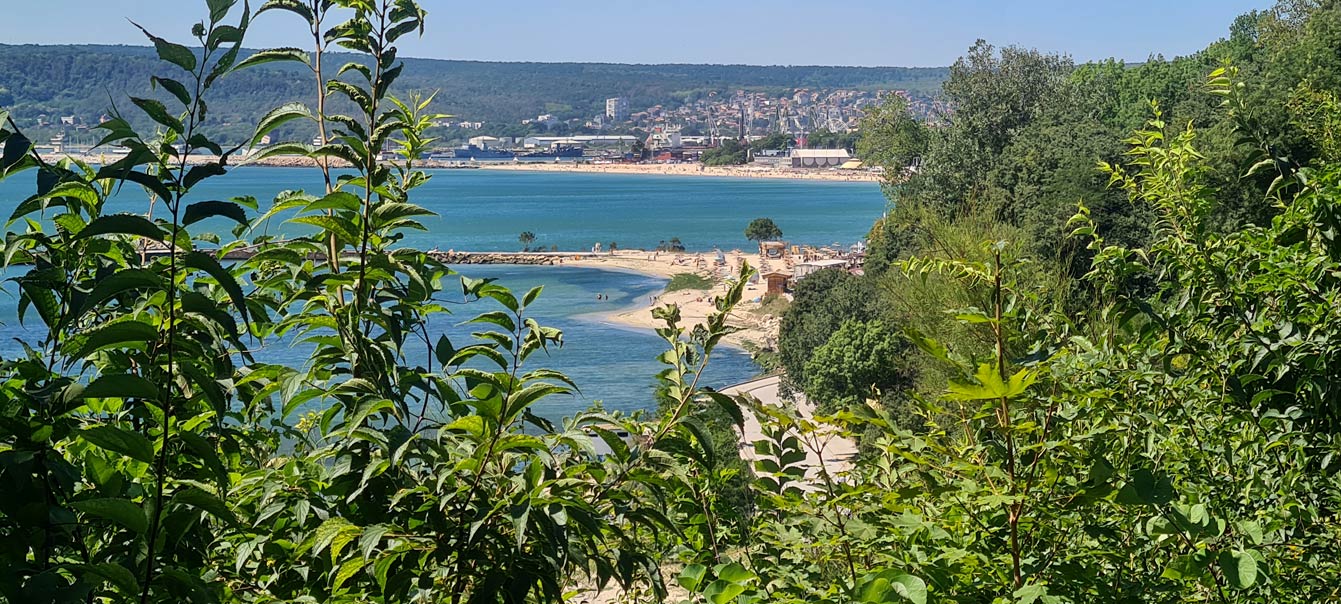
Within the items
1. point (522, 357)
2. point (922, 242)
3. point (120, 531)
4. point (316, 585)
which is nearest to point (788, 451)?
point (522, 357)

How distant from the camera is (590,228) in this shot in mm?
102125

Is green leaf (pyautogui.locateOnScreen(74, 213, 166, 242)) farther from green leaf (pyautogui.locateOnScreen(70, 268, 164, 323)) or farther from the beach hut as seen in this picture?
the beach hut

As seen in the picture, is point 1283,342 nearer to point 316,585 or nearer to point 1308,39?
point 316,585

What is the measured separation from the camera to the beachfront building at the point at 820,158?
173625mm

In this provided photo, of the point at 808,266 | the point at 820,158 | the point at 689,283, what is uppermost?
the point at 808,266

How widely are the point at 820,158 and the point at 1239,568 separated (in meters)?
176

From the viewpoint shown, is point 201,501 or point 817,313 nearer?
point 201,501

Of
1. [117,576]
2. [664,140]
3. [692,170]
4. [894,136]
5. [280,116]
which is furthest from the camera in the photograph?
[664,140]

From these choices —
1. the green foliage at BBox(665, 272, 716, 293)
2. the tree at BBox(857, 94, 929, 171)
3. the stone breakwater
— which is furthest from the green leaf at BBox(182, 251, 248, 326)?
the stone breakwater

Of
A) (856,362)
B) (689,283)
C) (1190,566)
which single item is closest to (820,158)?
(689,283)

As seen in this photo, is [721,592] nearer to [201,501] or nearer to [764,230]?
[201,501]

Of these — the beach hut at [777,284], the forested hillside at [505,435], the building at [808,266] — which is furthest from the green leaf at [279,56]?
the beach hut at [777,284]

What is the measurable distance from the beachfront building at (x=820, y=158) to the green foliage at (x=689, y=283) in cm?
11133

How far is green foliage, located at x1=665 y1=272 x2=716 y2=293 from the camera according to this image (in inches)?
2418
